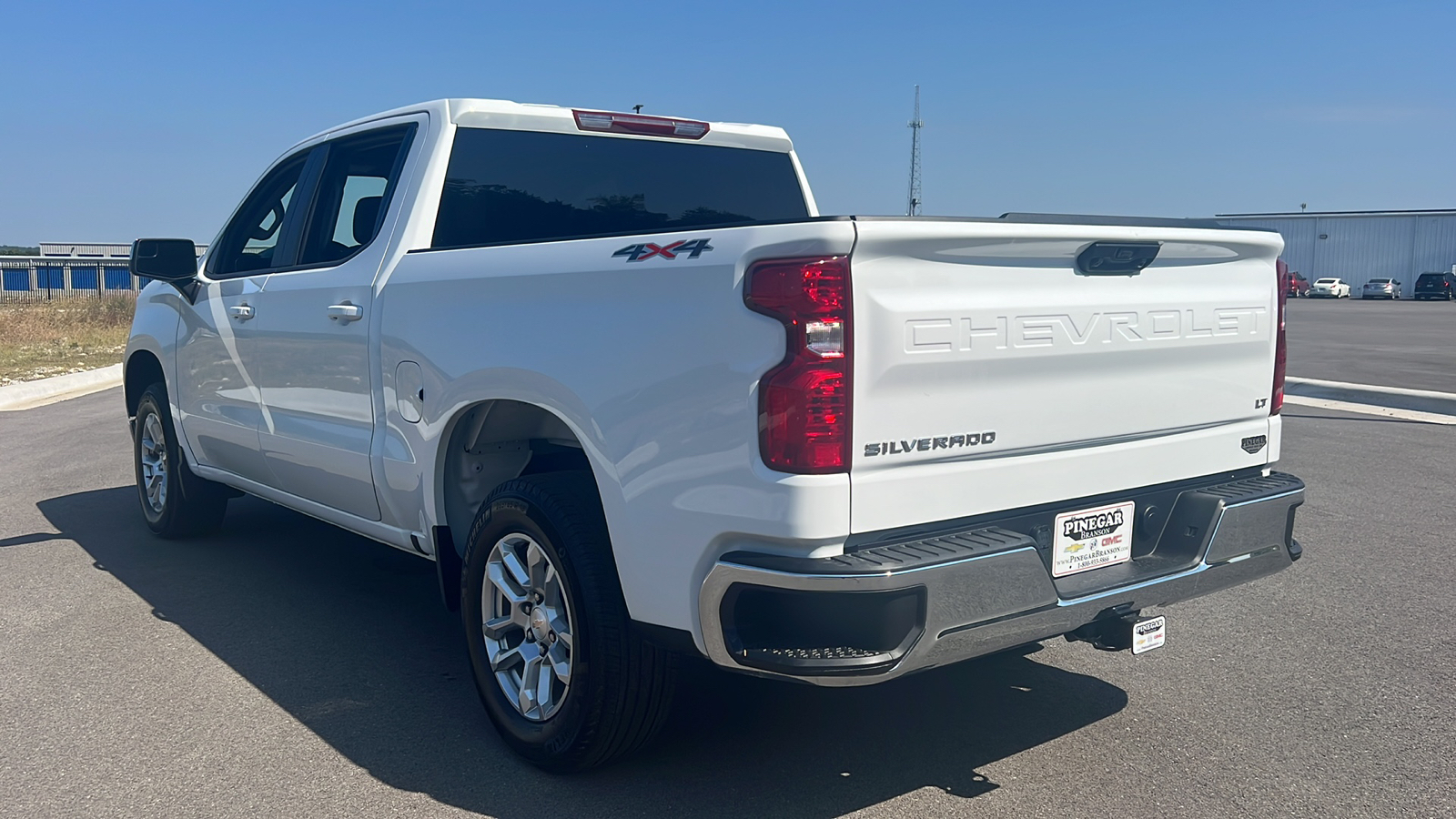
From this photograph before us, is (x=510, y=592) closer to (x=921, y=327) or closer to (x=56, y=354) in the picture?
(x=921, y=327)

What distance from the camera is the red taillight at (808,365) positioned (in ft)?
9.21

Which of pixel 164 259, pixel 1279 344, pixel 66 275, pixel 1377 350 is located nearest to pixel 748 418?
pixel 1279 344

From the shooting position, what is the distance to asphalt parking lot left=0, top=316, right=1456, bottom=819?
346 cm

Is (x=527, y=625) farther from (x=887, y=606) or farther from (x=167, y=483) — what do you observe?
(x=167, y=483)

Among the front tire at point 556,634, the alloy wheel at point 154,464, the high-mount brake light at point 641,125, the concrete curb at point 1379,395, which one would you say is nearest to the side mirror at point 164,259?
the alloy wheel at point 154,464

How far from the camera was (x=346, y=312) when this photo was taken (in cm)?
448

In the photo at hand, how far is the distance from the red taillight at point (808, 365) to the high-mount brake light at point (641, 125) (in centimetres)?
234

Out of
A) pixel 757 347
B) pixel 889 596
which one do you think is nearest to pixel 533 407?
pixel 757 347

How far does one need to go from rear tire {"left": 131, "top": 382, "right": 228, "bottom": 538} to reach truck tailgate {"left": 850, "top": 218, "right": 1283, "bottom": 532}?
4.74m

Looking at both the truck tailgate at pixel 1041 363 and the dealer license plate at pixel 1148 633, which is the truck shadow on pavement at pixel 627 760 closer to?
the dealer license plate at pixel 1148 633

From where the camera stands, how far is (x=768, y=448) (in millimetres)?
2844

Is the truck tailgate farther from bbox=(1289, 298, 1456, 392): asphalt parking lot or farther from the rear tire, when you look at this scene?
bbox=(1289, 298, 1456, 392): asphalt parking lot

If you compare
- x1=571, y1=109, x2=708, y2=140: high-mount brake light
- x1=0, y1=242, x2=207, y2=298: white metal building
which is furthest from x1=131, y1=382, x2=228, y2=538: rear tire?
x1=0, y1=242, x2=207, y2=298: white metal building

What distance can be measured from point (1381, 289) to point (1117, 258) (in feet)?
229
